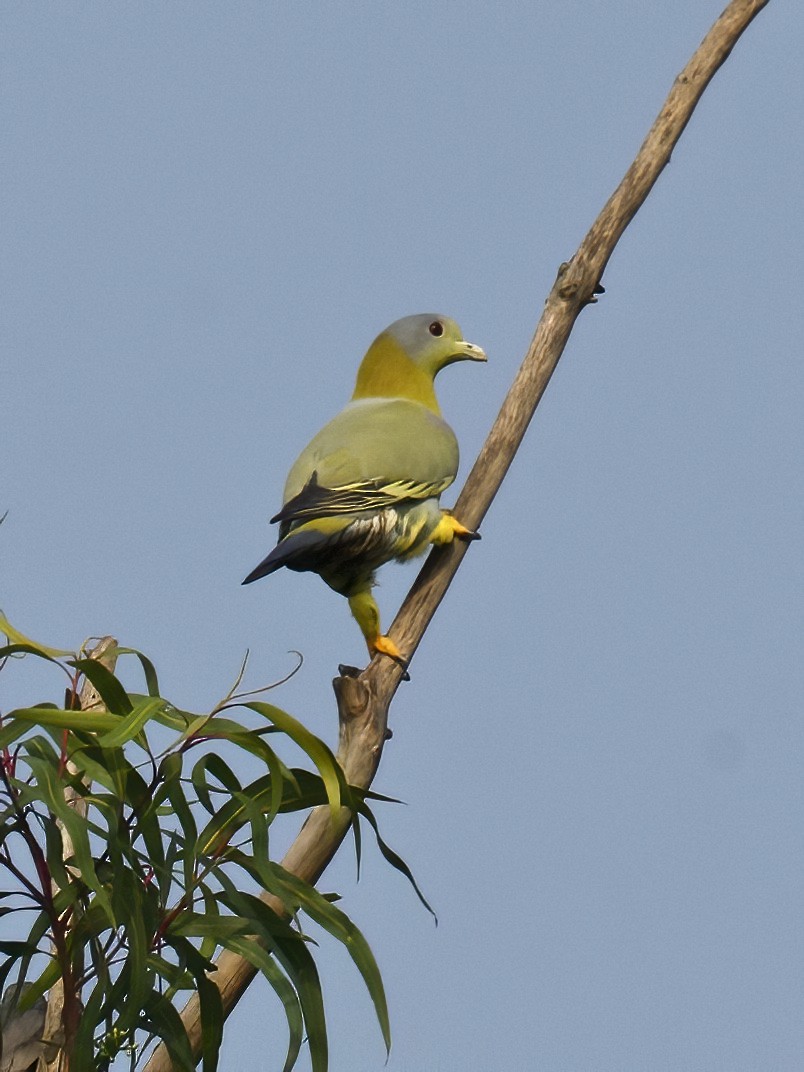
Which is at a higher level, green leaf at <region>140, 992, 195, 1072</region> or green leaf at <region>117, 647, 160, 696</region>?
green leaf at <region>117, 647, 160, 696</region>

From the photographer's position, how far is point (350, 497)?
4723mm

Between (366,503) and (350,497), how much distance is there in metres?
0.06

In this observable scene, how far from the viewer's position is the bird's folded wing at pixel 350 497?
15.0ft

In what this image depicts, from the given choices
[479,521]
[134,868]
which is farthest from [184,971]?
[479,521]

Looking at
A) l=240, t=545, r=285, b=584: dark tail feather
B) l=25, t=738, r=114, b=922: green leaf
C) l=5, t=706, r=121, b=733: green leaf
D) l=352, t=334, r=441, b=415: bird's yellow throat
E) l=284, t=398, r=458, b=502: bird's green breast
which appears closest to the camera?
l=25, t=738, r=114, b=922: green leaf

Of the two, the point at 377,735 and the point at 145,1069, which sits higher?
the point at 377,735

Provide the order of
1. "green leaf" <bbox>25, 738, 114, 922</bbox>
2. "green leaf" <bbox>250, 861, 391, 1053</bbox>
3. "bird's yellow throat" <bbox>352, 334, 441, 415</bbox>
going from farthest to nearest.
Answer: "bird's yellow throat" <bbox>352, 334, 441, 415</bbox> → "green leaf" <bbox>250, 861, 391, 1053</bbox> → "green leaf" <bbox>25, 738, 114, 922</bbox>

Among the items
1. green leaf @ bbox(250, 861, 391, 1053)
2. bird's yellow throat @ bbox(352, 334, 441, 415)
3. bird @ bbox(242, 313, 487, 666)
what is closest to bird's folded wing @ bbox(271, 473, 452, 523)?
bird @ bbox(242, 313, 487, 666)

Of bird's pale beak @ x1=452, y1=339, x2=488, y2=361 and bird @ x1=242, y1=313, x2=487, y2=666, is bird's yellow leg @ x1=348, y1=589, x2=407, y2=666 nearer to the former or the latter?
bird @ x1=242, y1=313, x2=487, y2=666

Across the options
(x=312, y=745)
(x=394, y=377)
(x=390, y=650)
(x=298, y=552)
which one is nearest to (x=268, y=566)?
(x=298, y=552)

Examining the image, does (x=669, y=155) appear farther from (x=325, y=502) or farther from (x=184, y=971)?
(x=184, y=971)

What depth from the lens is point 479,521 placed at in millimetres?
4879

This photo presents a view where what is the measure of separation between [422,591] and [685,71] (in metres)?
1.94

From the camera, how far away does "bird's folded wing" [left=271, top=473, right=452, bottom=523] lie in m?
4.58
